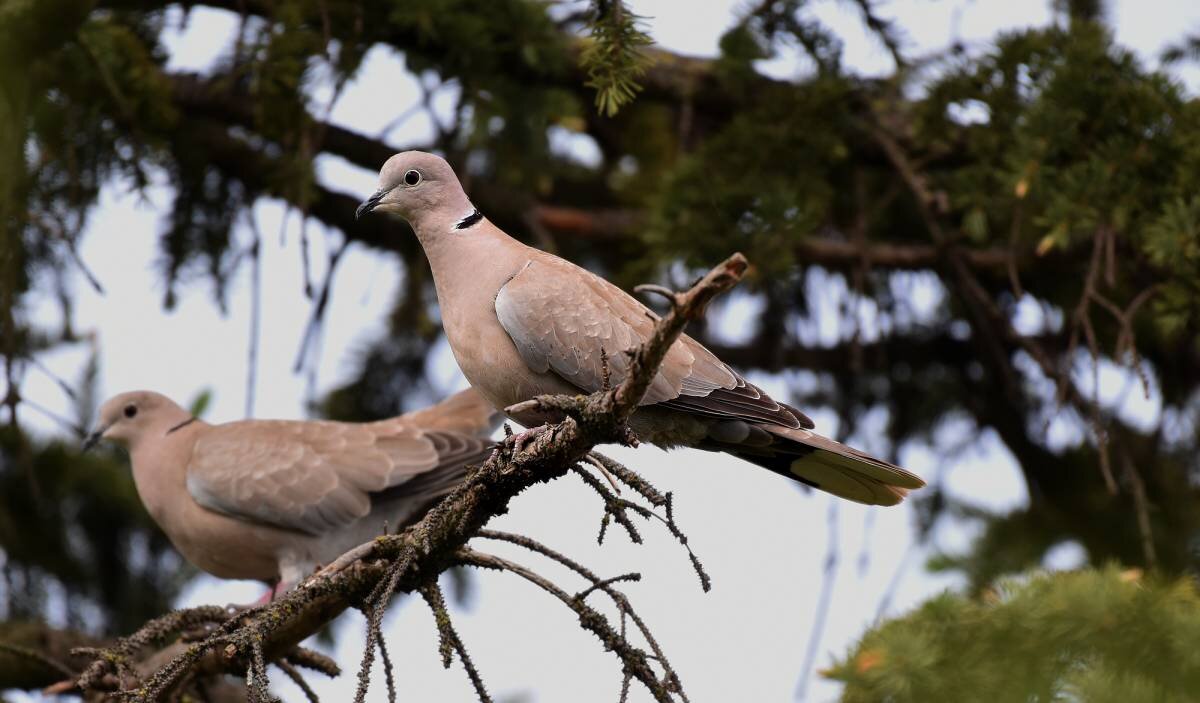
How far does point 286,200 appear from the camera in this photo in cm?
395

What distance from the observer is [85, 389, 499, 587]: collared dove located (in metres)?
4.20

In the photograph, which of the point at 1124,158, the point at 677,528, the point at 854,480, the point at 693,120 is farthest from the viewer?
the point at 693,120

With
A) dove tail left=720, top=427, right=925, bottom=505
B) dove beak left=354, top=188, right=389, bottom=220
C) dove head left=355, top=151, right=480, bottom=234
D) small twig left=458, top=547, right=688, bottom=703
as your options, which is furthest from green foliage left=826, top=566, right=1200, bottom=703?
dove beak left=354, top=188, right=389, bottom=220

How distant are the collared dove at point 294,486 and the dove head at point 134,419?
224 mm

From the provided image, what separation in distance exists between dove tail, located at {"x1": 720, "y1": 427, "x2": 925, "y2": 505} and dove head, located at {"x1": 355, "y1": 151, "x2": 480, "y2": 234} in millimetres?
1047

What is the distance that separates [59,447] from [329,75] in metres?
1.84

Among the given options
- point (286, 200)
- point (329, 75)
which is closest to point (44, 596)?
point (286, 200)

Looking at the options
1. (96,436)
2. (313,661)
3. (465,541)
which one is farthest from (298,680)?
(96,436)

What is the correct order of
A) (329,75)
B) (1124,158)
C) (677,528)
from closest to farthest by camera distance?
(677,528)
(1124,158)
(329,75)

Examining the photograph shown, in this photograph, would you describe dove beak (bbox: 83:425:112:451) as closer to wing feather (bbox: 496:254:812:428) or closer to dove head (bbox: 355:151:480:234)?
dove head (bbox: 355:151:480:234)

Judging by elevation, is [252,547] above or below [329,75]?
below

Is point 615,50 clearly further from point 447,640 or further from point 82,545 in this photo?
point 82,545

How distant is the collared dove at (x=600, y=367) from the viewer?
124 inches

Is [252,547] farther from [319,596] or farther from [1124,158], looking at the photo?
[1124,158]
